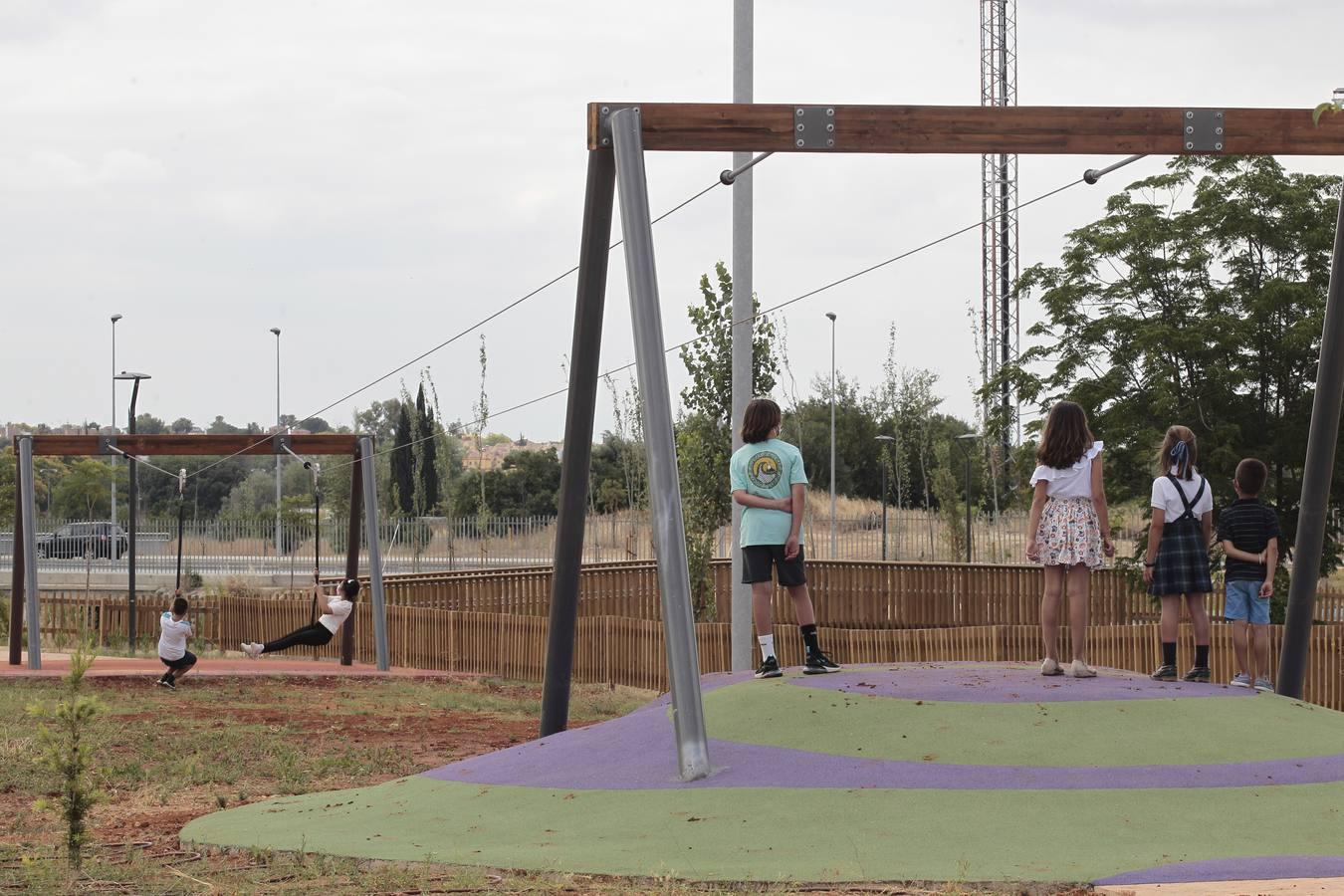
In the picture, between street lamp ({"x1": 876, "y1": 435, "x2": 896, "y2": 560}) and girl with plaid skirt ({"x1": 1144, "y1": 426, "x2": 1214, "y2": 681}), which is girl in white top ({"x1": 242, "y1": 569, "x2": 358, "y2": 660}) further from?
street lamp ({"x1": 876, "y1": 435, "x2": 896, "y2": 560})

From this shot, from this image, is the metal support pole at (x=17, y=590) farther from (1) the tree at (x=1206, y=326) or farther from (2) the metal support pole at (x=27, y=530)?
(1) the tree at (x=1206, y=326)

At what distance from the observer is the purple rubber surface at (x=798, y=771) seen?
6.96 metres

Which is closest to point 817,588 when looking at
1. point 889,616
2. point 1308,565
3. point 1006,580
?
point 889,616

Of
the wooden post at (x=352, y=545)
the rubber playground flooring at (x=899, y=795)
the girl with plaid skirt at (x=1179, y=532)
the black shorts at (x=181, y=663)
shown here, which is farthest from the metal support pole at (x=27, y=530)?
the girl with plaid skirt at (x=1179, y=532)

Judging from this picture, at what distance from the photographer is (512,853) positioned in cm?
639

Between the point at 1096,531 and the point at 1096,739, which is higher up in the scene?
the point at 1096,531

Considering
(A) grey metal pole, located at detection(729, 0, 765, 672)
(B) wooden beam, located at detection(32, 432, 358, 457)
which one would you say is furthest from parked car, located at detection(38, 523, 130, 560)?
(A) grey metal pole, located at detection(729, 0, 765, 672)

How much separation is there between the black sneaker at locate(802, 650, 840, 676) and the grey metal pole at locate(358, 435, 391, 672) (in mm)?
12284

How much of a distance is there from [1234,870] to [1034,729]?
202 centimetres

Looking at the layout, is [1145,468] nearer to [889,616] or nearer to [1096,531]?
[889,616]

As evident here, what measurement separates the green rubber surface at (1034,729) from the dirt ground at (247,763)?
6.30 ft

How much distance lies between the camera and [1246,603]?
990cm

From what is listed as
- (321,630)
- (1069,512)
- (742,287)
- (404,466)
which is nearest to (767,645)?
(1069,512)

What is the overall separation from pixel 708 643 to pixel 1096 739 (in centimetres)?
1131
